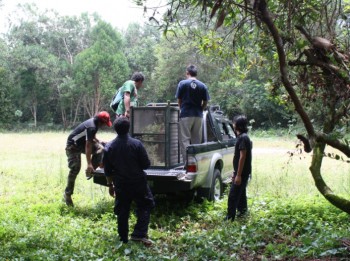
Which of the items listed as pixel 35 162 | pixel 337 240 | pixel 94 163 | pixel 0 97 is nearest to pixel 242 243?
pixel 337 240

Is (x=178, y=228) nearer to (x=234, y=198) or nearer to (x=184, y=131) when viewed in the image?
(x=234, y=198)

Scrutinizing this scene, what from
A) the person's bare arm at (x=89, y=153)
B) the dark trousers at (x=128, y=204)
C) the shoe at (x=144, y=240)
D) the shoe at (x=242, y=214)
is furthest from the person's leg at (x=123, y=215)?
the shoe at (x=242, y=214)

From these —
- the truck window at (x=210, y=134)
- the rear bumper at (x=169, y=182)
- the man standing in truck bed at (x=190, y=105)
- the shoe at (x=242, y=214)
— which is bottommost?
the shoe at (x=242, y=214)

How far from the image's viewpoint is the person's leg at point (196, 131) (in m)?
7.77

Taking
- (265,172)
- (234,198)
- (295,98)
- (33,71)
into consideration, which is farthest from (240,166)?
(33,71)

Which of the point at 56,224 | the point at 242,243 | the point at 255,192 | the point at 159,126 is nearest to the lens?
the point at 242,243

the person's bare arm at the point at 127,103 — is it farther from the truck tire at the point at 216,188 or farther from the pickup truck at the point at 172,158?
the truck tire at the point at 216,188

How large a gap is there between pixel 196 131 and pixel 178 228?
1.98 m

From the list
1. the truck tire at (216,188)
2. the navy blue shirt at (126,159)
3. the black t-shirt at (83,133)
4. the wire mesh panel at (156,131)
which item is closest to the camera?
the navy blue shirt at (126,159)

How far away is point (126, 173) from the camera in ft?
18.5

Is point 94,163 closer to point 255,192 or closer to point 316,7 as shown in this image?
point 255,192

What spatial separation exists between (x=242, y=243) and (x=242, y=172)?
1551 millimetres

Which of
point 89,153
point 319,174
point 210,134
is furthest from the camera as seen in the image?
point 210,134

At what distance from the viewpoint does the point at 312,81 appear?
538 cm
